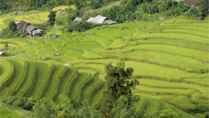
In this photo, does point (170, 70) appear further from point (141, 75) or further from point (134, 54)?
point (134, 54)

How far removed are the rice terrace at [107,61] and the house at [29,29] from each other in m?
0.16

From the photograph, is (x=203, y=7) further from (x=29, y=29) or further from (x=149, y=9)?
(x=29, y=29)

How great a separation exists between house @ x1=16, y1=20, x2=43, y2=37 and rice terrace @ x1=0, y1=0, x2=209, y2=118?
0.16 metres

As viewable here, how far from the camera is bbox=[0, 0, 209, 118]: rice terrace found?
1403cm

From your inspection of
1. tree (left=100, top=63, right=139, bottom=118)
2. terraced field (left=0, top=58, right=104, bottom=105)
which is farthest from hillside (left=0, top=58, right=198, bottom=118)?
tree (left=100, top=63, right=139, bottom=118)

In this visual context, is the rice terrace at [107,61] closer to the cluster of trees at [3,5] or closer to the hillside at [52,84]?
the hillside at [52,84]

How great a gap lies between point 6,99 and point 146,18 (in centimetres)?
2769

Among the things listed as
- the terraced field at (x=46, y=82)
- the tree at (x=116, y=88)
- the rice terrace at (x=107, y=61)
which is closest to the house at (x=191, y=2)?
the rice terrace at (x=107, y=61)

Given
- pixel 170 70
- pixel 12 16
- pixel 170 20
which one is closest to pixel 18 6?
pixel 12 16

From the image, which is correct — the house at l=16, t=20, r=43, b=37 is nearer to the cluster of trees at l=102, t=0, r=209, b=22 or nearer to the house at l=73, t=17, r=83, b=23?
the house at l=73, t=17, r=83, b=23

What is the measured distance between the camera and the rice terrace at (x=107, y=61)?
14.0m

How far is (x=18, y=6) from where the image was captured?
57.4 m

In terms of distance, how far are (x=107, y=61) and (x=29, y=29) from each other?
1887cm

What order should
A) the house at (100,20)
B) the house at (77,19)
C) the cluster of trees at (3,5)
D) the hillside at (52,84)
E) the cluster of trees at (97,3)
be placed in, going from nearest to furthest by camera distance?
the hillside at (52,84)
the house at (100,20)
the house at (77,19)
the cluster of trees at (97,3)
the cluster of trees at (3,5)
